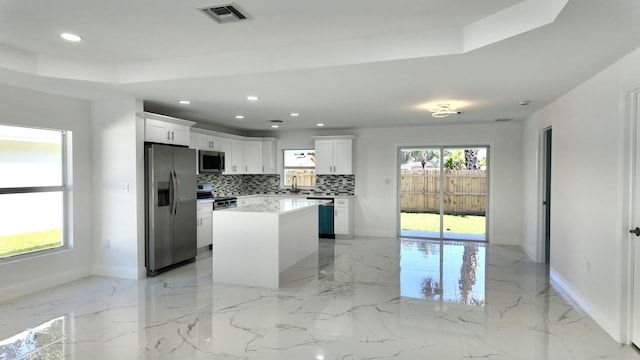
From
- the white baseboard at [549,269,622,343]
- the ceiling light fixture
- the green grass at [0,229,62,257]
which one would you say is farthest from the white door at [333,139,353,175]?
the green grass at [0,229,62,257]

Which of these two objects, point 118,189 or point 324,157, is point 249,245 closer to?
point 118,189

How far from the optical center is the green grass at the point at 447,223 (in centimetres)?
731

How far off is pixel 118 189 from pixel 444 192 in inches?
228

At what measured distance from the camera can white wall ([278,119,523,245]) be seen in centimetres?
693

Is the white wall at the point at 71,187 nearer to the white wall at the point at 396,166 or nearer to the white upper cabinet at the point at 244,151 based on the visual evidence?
the white upper cabinet at the point at 244,151

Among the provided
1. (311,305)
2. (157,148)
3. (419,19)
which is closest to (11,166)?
(157,148)

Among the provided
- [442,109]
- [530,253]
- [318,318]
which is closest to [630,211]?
[442,109]

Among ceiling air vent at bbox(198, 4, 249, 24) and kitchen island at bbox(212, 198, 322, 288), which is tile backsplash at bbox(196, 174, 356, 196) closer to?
kitchen island at bbox(212, 198, 322, 288)

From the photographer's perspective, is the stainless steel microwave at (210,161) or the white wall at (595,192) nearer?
the white wall at (595,192)

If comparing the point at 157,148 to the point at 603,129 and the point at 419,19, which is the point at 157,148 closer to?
the point at 419,19

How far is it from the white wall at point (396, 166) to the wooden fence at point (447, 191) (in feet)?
0.76

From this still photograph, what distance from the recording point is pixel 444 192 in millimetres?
7402

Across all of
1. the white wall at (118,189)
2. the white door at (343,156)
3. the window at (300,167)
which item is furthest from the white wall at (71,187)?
the white door at (343,156)

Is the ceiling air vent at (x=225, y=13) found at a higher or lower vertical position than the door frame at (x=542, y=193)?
higher
